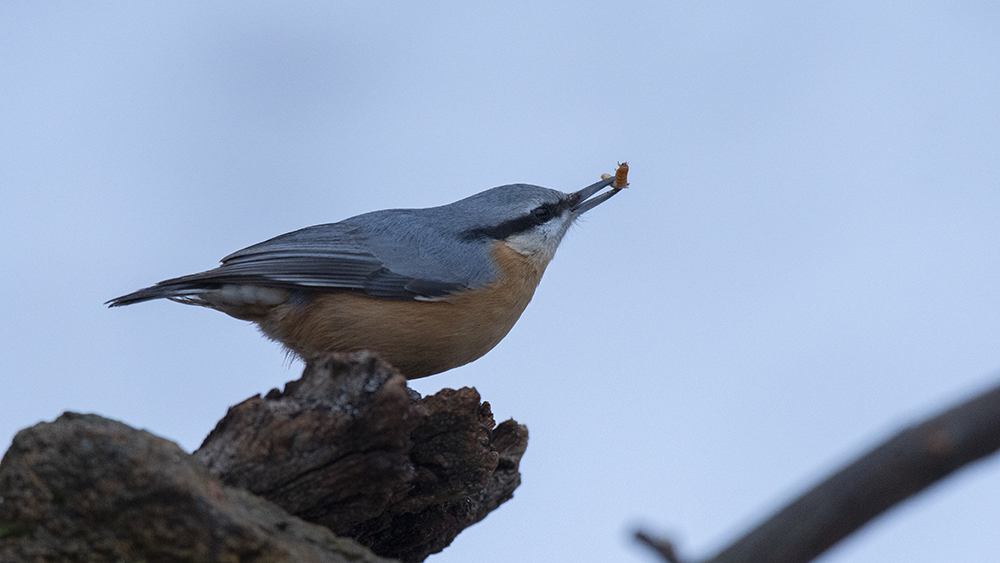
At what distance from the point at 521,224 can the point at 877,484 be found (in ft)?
14.1

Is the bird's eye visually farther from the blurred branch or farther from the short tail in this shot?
the blurred branch

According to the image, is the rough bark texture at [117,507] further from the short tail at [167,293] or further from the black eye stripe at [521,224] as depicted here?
the black eye stripe at [521,224]

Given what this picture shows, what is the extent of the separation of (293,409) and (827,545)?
245 cm

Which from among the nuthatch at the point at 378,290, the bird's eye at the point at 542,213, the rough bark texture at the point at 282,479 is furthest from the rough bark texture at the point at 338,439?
the bird's eye at the point at 542,213

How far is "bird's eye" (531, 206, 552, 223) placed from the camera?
6016 mm

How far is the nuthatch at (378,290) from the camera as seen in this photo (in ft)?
16.8

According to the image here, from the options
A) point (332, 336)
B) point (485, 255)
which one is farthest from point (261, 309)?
point (485, 255)

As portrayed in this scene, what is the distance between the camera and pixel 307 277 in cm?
520

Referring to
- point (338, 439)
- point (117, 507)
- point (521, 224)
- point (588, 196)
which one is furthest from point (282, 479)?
point (588, 196)

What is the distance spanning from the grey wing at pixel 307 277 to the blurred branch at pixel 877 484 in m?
3.58

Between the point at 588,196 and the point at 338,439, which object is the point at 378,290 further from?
the point at 588,196

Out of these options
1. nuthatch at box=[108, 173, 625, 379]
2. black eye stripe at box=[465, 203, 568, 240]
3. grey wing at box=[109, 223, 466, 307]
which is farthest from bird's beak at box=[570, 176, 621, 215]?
grey wing at box=[109, 223, 466, 307]

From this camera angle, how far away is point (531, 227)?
596 cm

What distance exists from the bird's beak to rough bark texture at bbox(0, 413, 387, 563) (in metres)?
3.64
